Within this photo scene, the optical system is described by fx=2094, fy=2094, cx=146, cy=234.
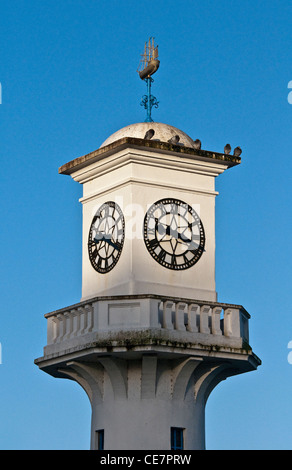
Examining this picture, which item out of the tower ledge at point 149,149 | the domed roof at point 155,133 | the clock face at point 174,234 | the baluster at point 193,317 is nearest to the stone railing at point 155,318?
the baluster at point 193,317

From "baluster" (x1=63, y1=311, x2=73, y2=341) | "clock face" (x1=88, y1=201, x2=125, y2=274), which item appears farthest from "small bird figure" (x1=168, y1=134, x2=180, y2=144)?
"baluster" (x1=63, y1=311, x2=73, y2=341)

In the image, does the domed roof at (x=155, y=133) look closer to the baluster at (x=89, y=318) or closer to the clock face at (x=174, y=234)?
the clock face at (x=174, y=234)

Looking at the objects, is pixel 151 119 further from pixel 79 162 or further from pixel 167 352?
pixel 167 352

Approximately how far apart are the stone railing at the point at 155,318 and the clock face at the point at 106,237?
1.55 m

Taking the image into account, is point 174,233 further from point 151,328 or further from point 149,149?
point 151,328

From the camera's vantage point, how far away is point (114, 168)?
45.6 metres

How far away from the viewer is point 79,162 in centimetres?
4616

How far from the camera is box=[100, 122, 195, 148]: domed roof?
45812 mm

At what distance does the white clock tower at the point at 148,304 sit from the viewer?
43.4 metres
